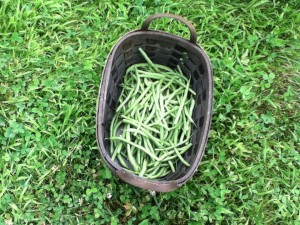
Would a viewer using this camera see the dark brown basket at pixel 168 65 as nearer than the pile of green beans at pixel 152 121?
Yes

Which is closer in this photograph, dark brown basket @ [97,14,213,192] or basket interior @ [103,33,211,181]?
dark brown basket @ [97,14,213,192]

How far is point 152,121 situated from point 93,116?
1.22 feet

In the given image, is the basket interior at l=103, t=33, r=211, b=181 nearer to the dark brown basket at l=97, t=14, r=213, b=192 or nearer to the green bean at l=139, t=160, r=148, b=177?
the dark brown basket at l=97, t=14, r=213, b=192

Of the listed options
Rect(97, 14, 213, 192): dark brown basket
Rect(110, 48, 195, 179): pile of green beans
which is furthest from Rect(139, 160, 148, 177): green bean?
Rect(97, 14, 213, 192): dark brown basket

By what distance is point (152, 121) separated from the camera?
245 cm

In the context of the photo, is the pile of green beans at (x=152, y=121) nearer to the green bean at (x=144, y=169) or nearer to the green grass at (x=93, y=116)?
the green bean at (x=144, y=169)

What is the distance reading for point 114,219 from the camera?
2367 millimetres

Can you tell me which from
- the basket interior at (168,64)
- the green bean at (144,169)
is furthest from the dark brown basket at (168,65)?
the green bean at (144,169)

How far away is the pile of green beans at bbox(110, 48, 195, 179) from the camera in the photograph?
236 cm

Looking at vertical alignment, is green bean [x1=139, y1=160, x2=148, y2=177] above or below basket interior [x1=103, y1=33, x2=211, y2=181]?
below

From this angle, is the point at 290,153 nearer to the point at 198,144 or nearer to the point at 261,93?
the point at 261,93

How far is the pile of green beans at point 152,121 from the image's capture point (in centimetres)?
236

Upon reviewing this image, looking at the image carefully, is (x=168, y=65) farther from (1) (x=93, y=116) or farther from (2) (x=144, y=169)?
(2) (x=144, y=169)

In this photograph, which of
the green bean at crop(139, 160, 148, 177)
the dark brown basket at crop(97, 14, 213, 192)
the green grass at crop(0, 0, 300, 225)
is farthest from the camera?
the green grass at crop(0, 0, 300, 225)
